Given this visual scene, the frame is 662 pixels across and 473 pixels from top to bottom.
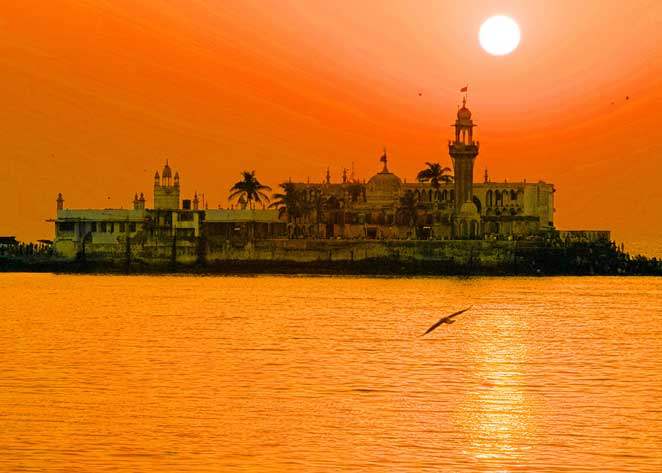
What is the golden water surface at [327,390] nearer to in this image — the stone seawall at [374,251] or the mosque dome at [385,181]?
the stone seawall at [374,251]

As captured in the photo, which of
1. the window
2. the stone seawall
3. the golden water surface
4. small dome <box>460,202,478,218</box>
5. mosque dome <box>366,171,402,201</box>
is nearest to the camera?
the golden water surface

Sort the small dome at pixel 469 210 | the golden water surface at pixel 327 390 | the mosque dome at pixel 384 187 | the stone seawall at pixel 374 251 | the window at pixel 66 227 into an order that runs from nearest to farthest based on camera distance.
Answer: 1. the golden water surface at pixel 327 390
2. the stone seawall at pixel 374 251
3. the small dome at pixel 469 210
4. the window at pixel 66 227
5. the mosque dome at pixel 384 187

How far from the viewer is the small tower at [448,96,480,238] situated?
170 m

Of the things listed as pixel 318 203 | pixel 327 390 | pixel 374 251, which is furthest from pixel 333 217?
pixel 327 390

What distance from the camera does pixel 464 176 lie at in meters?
174

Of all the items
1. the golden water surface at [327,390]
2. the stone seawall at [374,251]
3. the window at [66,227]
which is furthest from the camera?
the window at [66,227]

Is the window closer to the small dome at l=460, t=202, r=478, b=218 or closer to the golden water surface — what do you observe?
the small dome at l=460, t=202, r=478, b=218

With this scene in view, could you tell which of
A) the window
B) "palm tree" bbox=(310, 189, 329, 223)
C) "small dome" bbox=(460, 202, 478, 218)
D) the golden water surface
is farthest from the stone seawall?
the golden water surface

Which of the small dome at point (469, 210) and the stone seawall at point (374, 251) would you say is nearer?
the stone seawall at point (374, 251)

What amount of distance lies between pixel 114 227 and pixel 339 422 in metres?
140

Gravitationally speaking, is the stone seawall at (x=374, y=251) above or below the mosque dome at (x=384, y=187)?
below

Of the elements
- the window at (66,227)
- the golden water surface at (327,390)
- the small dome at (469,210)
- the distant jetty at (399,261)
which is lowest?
the golden water surface at (327,390)

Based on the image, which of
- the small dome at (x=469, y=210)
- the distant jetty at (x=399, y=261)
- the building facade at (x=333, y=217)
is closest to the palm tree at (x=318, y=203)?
the building facade at (x=333, y=217)

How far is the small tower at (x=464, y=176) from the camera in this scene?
6693 inches
